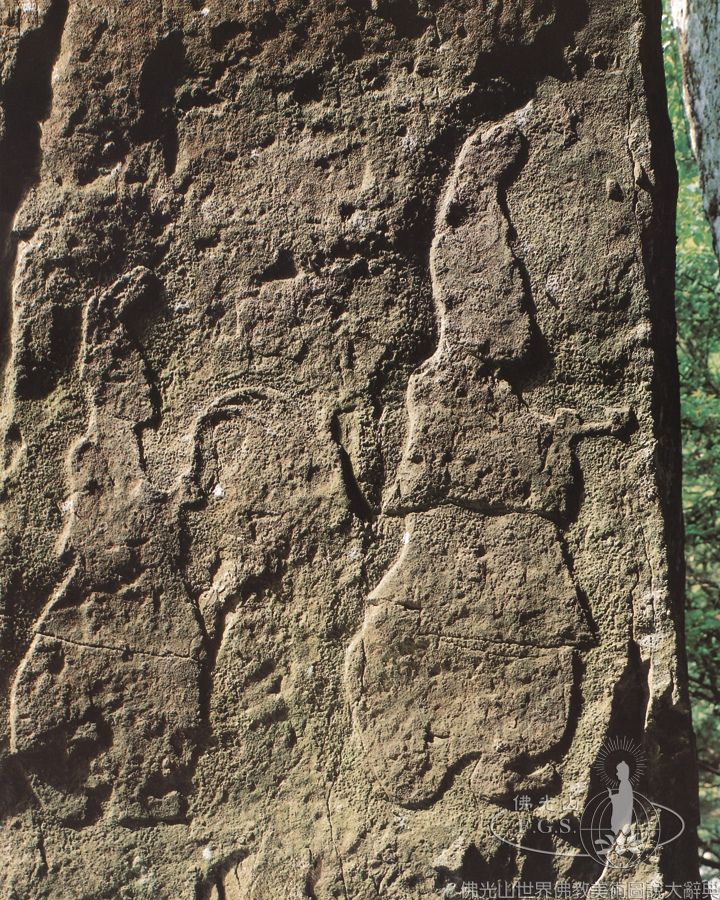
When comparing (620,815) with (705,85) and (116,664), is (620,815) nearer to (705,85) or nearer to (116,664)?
(116,664)

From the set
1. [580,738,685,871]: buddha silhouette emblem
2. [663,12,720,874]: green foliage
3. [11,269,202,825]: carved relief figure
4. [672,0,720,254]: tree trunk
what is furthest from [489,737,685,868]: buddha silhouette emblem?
[663,12,720,874]: green foliage

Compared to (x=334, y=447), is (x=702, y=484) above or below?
above

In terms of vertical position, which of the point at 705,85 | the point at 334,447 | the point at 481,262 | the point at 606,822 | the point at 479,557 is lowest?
the point at 606,822

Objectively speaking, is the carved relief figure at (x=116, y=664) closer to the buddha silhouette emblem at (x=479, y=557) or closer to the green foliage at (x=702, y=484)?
the buddha silhouette emblem at (x=479, y=557)

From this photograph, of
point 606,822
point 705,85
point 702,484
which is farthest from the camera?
point 702,484

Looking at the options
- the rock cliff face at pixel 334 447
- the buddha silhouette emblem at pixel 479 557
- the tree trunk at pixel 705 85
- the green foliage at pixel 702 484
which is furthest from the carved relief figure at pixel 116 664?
the green foliage at pixel 702 484

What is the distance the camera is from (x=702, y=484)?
251cm

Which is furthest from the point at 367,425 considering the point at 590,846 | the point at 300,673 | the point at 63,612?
the point at 590,846

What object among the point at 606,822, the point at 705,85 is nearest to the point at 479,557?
the point at 606,822

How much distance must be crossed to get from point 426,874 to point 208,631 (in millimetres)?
388

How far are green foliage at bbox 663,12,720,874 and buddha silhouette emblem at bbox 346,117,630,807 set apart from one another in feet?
4.88

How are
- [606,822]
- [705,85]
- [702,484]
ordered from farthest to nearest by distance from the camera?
[702,484] < [705,85] < [606,822]

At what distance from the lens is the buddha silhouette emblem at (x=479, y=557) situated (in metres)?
0.97

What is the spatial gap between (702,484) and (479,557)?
5.81ft
